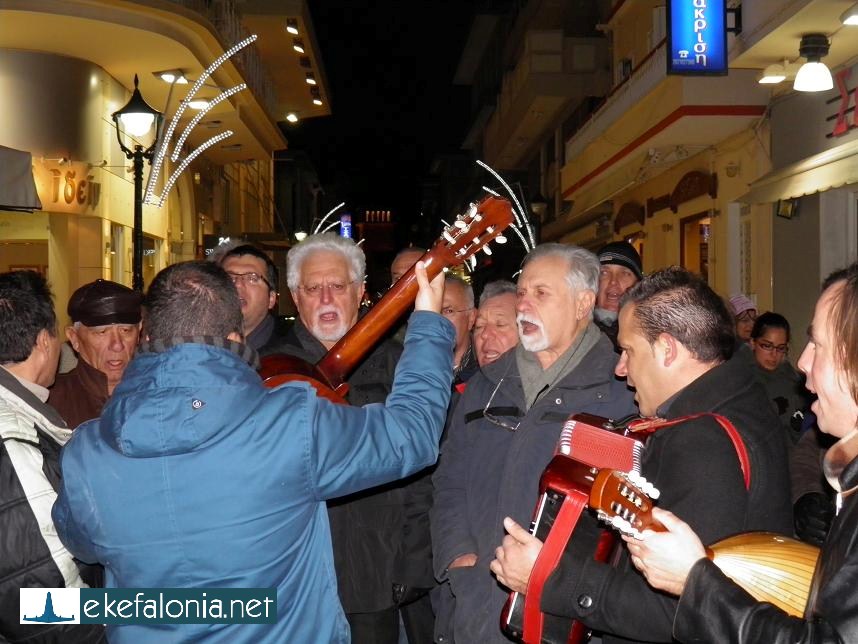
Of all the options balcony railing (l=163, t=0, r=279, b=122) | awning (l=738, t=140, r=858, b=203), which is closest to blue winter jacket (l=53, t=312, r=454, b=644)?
awning (l=738, t=140, r=858, b=203)

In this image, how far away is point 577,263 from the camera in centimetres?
364

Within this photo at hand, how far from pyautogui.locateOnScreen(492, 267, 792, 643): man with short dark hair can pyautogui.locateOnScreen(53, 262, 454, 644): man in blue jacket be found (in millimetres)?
618

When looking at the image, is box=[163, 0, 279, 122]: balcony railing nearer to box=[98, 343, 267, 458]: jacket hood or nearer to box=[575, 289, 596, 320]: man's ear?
box=[575, 289, 596, 320]: man's ear

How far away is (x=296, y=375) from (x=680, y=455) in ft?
5.00

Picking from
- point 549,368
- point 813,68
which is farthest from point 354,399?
point 813,68

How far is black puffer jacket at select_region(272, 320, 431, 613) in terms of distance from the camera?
365cm

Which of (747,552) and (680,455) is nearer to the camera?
→ (747,552)

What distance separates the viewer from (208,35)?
41.7 ft

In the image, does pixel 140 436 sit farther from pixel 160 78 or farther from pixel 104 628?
pixel 160 78

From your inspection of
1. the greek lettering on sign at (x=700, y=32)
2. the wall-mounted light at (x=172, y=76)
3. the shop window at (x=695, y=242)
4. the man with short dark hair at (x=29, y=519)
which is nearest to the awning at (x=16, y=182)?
the man with short dark hair at (x=29, y=519)

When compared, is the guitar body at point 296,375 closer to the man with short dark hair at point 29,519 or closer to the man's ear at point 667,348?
the man with short dark hair at point 29,519

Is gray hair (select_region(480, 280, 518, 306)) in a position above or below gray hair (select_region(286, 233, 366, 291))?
below

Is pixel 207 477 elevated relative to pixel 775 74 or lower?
lower

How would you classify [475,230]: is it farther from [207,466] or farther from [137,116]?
[137,116]
